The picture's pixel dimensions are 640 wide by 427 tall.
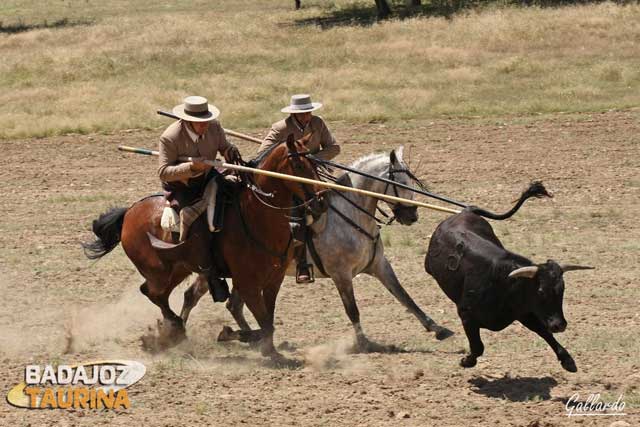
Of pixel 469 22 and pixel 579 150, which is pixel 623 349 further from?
pixel 469 22

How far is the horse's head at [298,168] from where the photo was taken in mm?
8875

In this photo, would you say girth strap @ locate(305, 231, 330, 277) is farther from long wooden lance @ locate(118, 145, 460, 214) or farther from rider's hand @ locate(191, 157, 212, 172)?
rider's hand @ locate(191, 157, 212, 172)

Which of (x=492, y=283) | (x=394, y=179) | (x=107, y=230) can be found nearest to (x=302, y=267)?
(x=394, y=179)

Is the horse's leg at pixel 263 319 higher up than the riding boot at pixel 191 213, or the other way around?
the riding boot at pixel 191 213

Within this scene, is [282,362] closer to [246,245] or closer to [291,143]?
[246,245]

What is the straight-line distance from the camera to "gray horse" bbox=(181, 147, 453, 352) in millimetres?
9727

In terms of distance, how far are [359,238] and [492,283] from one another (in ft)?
6.23

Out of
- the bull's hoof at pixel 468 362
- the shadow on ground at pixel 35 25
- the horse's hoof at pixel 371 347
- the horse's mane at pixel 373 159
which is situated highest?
the horse's mane at pixel 373 159

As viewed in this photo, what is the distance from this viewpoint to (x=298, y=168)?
8.89 meters

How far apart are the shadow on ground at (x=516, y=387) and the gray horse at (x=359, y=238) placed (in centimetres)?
131

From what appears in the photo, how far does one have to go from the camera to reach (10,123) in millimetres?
22547

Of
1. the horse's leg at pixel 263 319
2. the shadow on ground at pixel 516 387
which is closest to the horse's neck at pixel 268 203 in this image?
the horse's leg at pixel 263 319

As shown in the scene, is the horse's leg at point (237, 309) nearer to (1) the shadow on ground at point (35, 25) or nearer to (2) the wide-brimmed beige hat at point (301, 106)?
(2) the wide-brimmed beige hat at point (301, 106)

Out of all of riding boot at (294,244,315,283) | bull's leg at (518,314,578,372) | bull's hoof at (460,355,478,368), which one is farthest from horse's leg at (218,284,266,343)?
bull's leg at (518,314,578,372)
